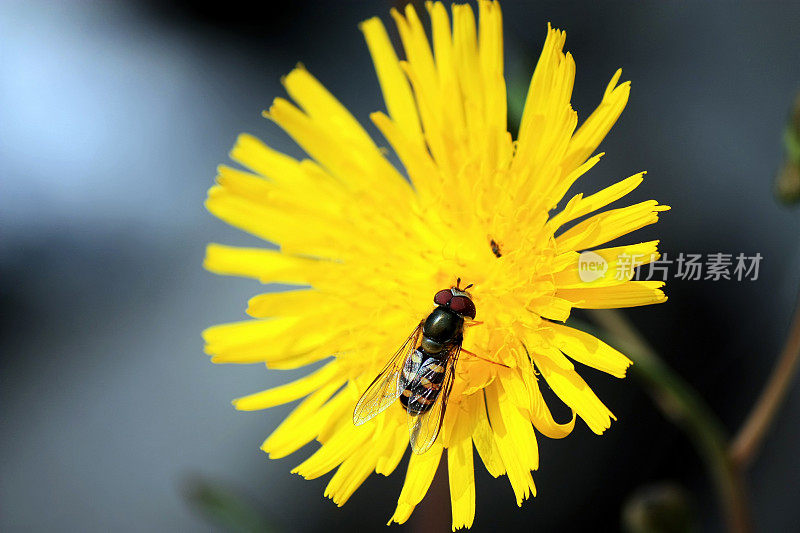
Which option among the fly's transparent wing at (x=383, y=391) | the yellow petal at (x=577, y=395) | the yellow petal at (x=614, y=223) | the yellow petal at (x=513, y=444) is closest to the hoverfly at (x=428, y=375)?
the fly's transparent wing at (x=383, y=391)

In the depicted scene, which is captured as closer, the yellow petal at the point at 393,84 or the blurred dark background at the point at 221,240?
the yellow petal at the point at 393,84

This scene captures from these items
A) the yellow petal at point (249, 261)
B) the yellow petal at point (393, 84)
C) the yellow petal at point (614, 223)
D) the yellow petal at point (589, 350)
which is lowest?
the yellow petal at point (249, 261)

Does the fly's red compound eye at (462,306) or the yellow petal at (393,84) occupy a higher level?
the yellow petal at (393,84)

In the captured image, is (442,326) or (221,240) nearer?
(442,326)

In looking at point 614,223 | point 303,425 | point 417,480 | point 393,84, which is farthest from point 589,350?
point 393,84

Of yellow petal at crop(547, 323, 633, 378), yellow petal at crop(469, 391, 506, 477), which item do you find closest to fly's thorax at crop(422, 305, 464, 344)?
yellow petal at crop(469, 391, 506, 477)


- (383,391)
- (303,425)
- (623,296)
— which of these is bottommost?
(303,425)

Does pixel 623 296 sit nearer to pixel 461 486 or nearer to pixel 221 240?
pixel 461 486

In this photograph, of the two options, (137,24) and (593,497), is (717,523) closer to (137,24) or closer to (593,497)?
(593,497)

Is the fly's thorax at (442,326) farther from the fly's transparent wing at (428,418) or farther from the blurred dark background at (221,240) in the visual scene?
the blurred dark background at (221,240)
